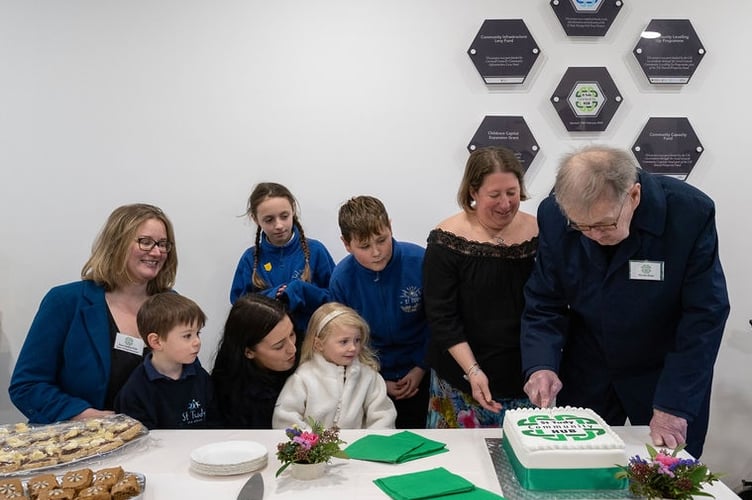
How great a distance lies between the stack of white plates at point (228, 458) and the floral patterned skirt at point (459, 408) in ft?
2.67

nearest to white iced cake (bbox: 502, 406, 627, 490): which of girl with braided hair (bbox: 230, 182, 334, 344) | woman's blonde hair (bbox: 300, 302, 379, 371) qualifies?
woman's blonde hair (bbox: 300, 302, 379, 371)

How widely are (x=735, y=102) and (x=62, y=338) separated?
289 cm

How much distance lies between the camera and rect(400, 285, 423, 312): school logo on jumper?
2318 millimetres

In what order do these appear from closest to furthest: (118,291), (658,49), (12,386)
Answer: (12,386) → (118,291) → (658,49)

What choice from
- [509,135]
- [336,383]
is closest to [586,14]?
[509,135]

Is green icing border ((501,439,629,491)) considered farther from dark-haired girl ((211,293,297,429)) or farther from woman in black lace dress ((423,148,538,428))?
dark-haired girl ((211,293,297,429))

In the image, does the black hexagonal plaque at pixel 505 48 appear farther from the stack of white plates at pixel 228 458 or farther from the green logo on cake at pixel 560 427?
the stack of white plates at pixel 228 458

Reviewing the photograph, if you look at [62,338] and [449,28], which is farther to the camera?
[449,28]

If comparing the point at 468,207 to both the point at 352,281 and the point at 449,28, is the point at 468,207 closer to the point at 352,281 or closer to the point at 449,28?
the point at 352,281

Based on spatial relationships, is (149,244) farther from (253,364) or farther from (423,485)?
(423,485)

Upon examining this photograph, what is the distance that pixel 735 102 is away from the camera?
9.08 ft

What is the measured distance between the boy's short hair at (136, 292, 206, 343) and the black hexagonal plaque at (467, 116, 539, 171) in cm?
148

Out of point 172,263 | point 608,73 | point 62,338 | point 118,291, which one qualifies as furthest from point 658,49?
point 62,338

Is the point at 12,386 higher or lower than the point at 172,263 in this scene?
lower
